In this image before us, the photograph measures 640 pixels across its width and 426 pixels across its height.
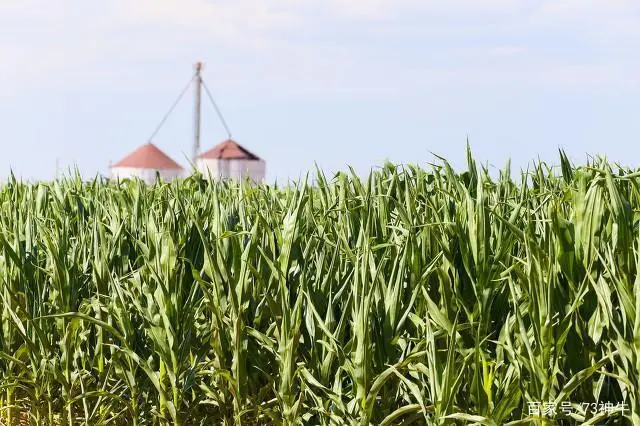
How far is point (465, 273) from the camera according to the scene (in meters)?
2.60

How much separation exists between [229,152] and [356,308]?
31.1 meters

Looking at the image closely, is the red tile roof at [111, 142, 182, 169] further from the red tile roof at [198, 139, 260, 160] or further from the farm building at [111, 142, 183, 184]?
the red tile roof at [198, 139, 260, 160]

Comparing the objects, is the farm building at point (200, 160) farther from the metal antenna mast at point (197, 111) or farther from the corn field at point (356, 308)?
the corn field at point (356, 308)

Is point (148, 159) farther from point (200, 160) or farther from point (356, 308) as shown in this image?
point (356, 308)

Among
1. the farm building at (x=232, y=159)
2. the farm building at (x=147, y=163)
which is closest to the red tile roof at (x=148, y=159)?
the farm building at (x=147, y=163)

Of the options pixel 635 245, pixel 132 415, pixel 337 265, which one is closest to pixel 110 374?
pixel 132 415

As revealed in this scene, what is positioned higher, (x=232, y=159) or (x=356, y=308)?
(x=232, y=159)

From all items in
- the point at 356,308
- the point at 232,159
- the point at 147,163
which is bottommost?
the point at 356,308

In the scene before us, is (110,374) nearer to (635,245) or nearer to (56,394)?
(56,394)

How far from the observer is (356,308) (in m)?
2.49

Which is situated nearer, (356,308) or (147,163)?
(356,308)

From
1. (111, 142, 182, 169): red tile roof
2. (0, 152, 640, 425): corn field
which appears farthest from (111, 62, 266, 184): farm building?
(0, 152, 640, 425): corn field

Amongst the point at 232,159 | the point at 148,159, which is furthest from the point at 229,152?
the point at 148,159

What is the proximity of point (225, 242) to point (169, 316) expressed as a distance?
32 cm
